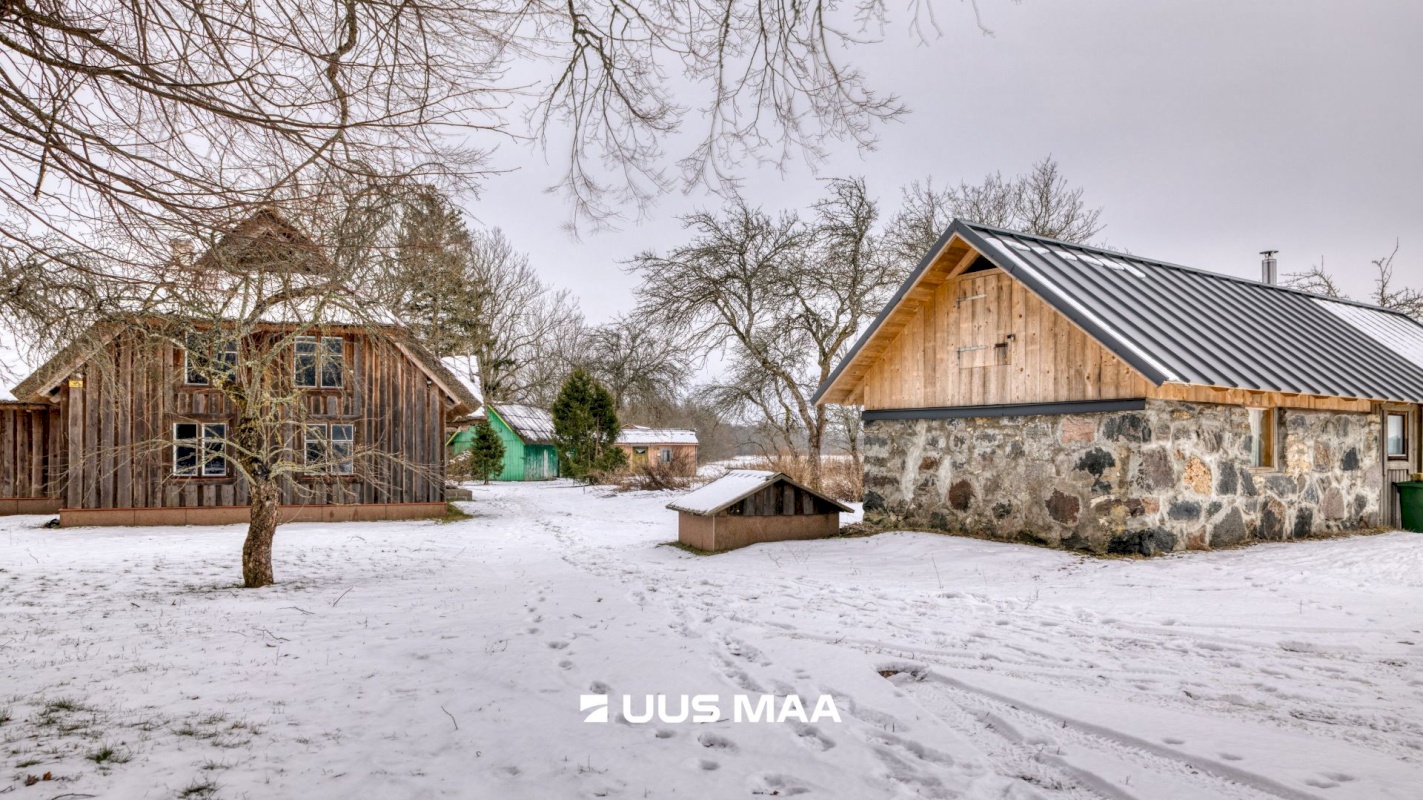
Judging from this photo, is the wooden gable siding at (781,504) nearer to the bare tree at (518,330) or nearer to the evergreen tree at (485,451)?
the bare tree at (518,330)

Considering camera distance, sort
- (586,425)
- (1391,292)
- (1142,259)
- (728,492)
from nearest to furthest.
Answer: (728,492), (1142,259), (1391,292), (586,425)

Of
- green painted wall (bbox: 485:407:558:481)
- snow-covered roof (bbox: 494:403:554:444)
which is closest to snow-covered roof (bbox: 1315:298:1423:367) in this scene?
snow-covered roof (bbox: 494:403:554:444)

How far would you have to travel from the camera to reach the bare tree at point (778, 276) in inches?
835

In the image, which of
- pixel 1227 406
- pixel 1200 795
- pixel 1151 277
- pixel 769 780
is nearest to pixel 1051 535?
pixel 1227 406

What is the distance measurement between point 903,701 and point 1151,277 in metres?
10.3

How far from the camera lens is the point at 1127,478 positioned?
9234 mm

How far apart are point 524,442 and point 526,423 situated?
843 mm

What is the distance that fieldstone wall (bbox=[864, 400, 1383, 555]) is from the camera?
30.4ft

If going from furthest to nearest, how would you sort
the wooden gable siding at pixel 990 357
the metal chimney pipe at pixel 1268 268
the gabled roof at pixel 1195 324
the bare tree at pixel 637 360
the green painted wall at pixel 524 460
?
1. the green painted wall at pixel 524 460
2. the bare tree at pixel 637 360
3. the metal chimney pipe at pixel 1268 268
4. the wooden gable siding at pixel 990 357
5. the gabled roof at pixel 1195 324

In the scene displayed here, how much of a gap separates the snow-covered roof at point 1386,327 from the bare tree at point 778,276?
9.87m

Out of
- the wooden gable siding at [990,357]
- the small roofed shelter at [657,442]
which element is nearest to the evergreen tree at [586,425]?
the small roofed shelter at [657,442]

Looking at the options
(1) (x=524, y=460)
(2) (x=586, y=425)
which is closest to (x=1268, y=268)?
(2) (x=586, y=425)

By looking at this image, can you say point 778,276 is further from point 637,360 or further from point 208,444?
point 208,444

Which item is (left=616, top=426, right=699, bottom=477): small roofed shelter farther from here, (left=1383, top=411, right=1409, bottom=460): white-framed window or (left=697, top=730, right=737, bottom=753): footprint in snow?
(left=697, top=730, right=737, bottom=753): footprint in snow
